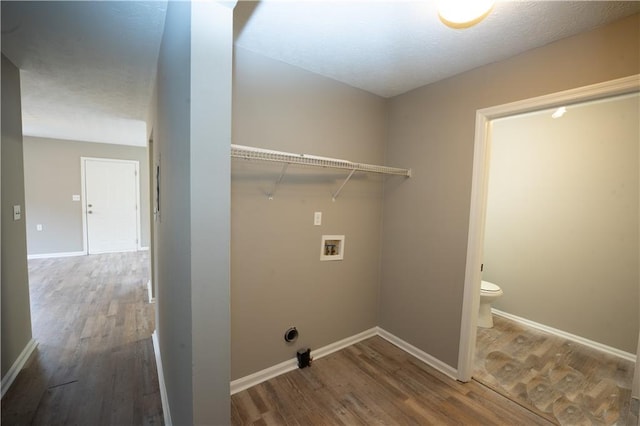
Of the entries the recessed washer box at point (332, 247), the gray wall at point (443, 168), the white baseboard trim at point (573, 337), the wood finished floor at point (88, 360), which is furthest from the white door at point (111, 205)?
the white baseboard trim at point (573, 337)

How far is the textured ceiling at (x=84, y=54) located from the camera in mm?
1456

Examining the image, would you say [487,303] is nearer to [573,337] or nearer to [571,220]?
[573,337]

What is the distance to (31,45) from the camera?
70.4 inches

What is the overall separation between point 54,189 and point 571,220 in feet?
26.3

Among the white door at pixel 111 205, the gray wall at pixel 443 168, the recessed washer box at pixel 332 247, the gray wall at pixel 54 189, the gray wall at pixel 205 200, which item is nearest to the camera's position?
the gray wall at pixel 205 200

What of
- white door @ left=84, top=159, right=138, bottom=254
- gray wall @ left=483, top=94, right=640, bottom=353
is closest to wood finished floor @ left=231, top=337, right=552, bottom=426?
gray wall @ left=483, top=94, right=640, bottom=353

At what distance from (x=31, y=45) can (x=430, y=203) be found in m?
3.03

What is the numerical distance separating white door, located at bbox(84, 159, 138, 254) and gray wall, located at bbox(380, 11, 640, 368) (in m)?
5.75

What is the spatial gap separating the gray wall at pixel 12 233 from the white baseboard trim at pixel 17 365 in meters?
0.03

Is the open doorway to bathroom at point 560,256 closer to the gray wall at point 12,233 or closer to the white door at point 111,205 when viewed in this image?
the gray wall at point 12,233

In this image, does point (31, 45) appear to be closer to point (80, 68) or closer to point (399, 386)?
point (80, 68)

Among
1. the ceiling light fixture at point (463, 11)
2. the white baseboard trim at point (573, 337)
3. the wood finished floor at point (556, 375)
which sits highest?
the ceiling light fixture at point (463, 11)

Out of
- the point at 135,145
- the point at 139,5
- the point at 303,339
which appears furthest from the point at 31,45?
the point at 135,145

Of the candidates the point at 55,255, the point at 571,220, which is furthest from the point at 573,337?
the point at 55,255
